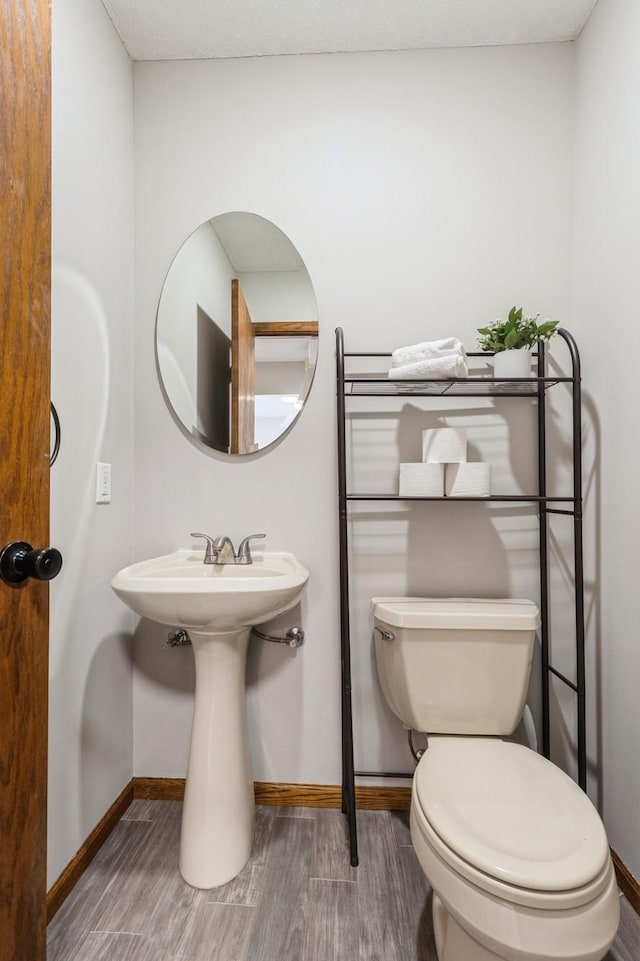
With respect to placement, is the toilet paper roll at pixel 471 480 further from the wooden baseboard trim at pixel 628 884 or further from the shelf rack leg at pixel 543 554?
the wooden baseboard trim at pixel 628 884

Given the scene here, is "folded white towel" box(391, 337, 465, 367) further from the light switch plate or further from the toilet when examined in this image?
the light switch plate

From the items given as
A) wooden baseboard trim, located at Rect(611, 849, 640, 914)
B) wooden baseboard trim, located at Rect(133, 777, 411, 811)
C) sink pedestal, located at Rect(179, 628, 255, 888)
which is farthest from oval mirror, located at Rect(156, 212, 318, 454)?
wooden baseboard trim, located at Rect(611, 849, 640, 914)

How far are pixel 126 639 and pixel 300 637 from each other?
59cm

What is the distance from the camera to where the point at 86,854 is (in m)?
1.42

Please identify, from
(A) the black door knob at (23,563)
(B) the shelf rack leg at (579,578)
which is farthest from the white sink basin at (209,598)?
(B) the shelf rack leg at (579,578)

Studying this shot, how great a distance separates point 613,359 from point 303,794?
168 centimetres

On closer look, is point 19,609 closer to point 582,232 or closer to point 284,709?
point 284,709

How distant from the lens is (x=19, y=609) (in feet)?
2.54

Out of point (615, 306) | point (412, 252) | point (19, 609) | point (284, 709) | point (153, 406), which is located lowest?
point (284, 709)

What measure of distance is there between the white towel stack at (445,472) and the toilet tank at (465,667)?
35 cm

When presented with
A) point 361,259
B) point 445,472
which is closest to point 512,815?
point 445,472

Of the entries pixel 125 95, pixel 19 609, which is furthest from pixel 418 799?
pixel 125 95

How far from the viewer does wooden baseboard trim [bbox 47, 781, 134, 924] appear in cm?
127

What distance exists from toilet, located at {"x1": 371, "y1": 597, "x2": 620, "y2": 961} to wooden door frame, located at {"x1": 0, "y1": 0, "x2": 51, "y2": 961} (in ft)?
2.39
